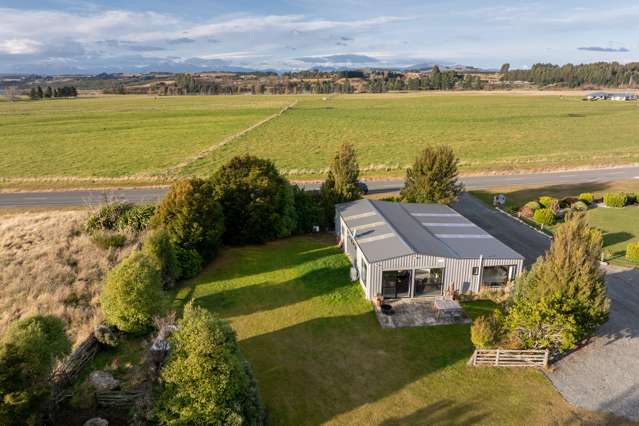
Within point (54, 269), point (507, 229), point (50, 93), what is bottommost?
point (54, 269)

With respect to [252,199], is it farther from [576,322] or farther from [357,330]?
[576,322]

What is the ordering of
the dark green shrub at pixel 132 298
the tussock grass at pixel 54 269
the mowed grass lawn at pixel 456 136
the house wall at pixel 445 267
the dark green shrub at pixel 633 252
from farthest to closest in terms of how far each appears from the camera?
1. the mowed grass lawn at pixel 456 136
2. the dark green shrub at pixel 633 252
3. the house wall at pixel 445 267
4. the tussock grass at pixel 54 269
5. the dark green shrub at pixel 132 298

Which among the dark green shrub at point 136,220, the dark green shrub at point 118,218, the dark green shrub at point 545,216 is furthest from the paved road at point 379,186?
the dark green shrub at point 545,216

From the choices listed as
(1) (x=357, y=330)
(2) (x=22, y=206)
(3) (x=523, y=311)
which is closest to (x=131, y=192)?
(2) (x=22, y=206)

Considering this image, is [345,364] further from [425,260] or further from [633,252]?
[633,252]

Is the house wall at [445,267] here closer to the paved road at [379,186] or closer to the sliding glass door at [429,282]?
the sliding glass door at [429,282]

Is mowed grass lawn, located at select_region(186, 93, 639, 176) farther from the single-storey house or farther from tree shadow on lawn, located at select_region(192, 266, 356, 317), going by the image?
tree shadow on lawn, located at select_region(192, 266, 356, 317)

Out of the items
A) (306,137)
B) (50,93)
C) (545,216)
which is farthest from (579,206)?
(50,93)
